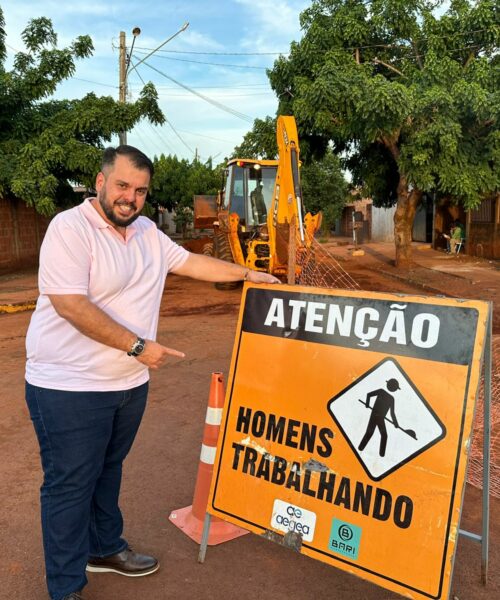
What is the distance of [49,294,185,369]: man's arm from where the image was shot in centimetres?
226

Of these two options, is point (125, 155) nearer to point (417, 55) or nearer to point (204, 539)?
point (204, 539)

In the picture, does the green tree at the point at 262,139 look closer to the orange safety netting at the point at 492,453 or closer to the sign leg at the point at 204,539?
the orange safety netting at the point at 492,453

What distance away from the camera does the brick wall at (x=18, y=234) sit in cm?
1727

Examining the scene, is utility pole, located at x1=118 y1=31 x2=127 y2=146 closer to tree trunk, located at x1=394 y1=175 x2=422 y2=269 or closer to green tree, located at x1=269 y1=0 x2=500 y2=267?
green tree, located at x1=269 y1=0 x2=500 y2=267

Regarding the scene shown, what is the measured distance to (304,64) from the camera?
49.6 ft

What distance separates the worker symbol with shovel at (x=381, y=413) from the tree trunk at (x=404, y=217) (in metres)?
13.6

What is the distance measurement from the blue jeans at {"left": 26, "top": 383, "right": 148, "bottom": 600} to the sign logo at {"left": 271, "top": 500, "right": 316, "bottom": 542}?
2.94 ft

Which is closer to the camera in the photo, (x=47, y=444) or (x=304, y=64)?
(x=47, y=444)

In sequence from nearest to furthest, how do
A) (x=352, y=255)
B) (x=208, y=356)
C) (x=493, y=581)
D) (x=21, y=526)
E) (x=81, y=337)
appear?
(x=81, y=337), (x=493, y=581), (x=21, y=526), (x=208, y=356), (x=352, y=255)

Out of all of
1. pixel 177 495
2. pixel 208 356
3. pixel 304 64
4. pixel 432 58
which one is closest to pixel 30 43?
pixel 304 64

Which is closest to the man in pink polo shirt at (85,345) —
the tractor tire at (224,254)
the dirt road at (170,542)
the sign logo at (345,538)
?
the dirt road at (170,542)

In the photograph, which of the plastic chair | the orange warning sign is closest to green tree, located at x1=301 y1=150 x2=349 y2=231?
the plastic chair

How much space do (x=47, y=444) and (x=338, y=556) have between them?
1436 millimetres

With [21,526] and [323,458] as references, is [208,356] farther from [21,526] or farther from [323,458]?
[323,458]
